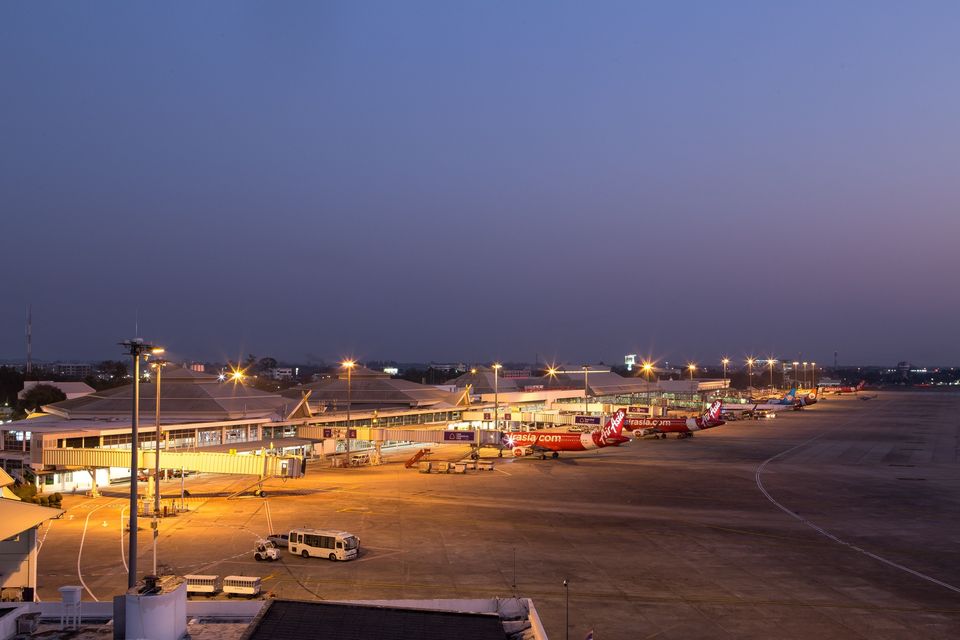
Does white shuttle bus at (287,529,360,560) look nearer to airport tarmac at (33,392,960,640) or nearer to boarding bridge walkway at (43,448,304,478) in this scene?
airport tarmac at (33,392,960,640)

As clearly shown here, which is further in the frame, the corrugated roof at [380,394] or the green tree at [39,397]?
the green tree at [39,397]

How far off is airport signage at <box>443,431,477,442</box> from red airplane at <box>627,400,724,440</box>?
137 feet

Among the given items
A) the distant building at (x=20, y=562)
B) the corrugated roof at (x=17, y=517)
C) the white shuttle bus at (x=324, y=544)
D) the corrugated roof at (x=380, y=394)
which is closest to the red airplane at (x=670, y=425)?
the corrugated roof at (x=380, y=394)

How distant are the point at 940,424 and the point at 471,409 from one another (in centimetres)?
8687

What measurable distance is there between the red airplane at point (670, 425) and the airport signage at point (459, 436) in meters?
41.6

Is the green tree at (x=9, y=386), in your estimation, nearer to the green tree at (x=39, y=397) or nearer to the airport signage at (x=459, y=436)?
A: the green tree at (x=39, y=397)

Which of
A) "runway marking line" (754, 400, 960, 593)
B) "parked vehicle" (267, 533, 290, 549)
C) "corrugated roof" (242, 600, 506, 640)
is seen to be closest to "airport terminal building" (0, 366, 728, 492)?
"parked vehicle" (267, 533, 290, 549)

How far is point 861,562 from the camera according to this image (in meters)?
42.4

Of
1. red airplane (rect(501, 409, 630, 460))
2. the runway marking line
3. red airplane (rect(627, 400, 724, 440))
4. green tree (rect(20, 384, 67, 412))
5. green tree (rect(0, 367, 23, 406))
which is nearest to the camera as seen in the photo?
the runway marking line

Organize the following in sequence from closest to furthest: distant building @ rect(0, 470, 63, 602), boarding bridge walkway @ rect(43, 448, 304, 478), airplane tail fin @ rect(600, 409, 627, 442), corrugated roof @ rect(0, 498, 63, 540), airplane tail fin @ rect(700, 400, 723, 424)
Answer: corrugated roof @ rect(0, 498, 63, 540) < distant building @ rect(0, 470, 63, 602) < boarding bridge walkway @ rect(43, 448, 304, 478) < airplane tail fin @ rect(600, 409, 627, 442) < airplane tail fin @ rect(700, 400, 723, 424)

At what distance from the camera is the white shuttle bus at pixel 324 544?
4200 cm

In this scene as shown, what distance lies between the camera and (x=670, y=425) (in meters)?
124

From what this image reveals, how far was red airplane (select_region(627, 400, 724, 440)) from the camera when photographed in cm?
12281

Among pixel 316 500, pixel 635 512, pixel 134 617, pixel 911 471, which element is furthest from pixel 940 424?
pixel 134 617
